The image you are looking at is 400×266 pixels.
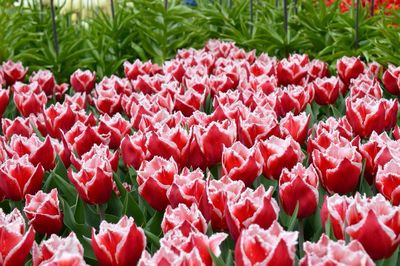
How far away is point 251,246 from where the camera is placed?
47.3 inches

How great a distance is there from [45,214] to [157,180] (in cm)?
27

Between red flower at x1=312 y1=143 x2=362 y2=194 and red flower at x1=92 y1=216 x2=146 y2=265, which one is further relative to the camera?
red flower at x1=312 y1=143 x2=362 y2=194

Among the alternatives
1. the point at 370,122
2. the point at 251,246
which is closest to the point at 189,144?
the point at 370,122

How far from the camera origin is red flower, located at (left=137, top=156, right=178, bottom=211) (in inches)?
65.9

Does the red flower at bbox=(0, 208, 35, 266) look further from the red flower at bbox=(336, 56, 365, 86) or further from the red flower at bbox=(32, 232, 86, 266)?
the red flower at bbox=(336, 56, 365, 86)

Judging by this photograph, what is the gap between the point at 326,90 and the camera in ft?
9.25

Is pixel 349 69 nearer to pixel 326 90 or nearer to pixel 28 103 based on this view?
pixel 326 90

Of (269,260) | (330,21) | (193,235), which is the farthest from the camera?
(330,21)

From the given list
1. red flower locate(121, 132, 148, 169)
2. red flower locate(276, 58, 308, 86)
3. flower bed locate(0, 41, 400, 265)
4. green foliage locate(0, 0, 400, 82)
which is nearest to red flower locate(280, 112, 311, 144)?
flower bed locate(0, 41, 400, 265)

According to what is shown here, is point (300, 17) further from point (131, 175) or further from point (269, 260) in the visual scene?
point (269, 260)

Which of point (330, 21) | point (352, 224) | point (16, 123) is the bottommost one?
point (330, 21)

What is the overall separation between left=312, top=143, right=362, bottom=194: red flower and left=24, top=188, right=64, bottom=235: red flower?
2.09 feet

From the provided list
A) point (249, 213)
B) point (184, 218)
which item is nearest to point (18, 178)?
point (184, 218)

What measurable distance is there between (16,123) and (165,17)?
2.43 meters
